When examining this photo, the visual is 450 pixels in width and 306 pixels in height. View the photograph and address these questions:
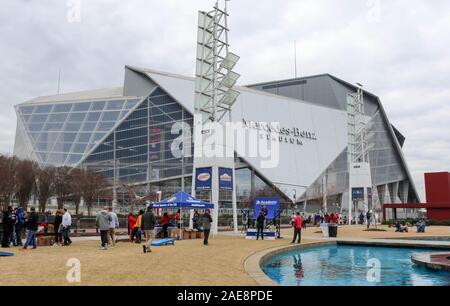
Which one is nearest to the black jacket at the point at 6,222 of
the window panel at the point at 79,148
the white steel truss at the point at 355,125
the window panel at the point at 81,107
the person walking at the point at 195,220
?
the person walking at the point at 195,220

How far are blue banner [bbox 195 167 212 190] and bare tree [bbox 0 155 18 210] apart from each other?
24631 millimetres

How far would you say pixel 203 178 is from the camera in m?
31.1

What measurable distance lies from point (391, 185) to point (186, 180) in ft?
205

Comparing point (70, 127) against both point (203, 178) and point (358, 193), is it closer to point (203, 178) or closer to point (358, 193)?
point (358, 193)

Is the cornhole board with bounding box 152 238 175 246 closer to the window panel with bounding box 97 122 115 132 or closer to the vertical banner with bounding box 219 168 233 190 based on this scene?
the vertical banner with bounding box 219 168 233 190

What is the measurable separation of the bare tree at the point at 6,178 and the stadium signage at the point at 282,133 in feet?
138

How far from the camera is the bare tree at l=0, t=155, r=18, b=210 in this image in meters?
44.9

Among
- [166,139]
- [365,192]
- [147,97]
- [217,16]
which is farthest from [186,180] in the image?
[217,16]

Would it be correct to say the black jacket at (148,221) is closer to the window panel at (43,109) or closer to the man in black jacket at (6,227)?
the man in black jacket at (6,227)

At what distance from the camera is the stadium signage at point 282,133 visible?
8143cm

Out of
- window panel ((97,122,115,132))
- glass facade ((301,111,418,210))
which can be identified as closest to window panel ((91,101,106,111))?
window panel ((97,122,115,132))

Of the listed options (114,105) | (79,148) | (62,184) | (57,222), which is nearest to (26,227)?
(57,222)
